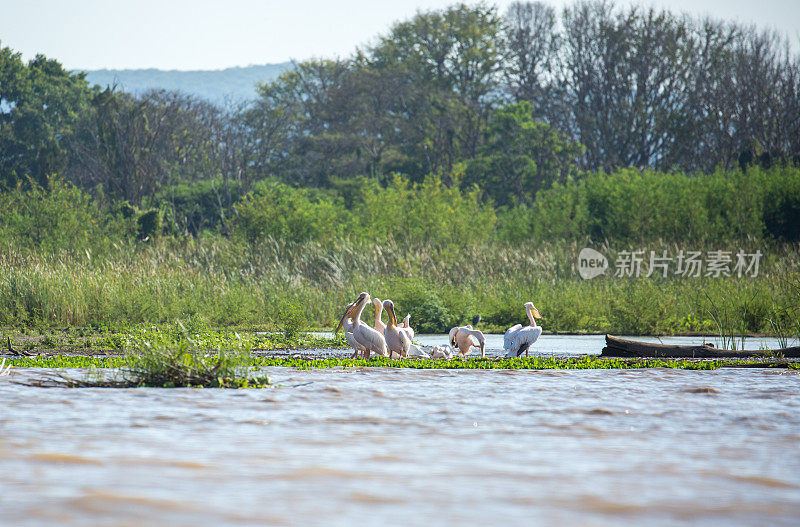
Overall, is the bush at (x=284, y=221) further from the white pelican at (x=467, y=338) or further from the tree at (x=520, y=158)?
the white pelican at (x=467, y=338)

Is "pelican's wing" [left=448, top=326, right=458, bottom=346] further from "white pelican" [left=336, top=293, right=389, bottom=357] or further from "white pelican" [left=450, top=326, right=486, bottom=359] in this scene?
"white pelican" [left=336, top=293, right=389, bottom=357]

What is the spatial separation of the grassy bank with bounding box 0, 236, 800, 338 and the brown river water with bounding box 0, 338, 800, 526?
23.2 ft

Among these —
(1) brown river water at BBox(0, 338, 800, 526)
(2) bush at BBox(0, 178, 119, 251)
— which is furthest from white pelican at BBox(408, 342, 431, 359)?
(2) bush at BBox(0, 178, 119, 251)

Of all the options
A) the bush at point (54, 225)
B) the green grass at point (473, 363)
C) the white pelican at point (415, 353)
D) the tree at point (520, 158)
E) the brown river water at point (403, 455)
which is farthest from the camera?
the tree at point (520, 158)

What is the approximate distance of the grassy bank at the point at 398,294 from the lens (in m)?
18.7

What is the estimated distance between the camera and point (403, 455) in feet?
20.4

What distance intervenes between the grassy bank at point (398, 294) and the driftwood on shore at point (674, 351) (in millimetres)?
2903

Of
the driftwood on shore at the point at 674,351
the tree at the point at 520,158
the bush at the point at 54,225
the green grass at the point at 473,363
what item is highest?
the tree at the point at 520,158

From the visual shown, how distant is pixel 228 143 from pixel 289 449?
48278 mm

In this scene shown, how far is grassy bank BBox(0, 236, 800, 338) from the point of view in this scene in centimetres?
1866

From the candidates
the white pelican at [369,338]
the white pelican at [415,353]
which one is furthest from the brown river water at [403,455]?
the white pelican at [415,353]

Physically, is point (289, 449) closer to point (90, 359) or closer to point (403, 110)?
point (90, 359)

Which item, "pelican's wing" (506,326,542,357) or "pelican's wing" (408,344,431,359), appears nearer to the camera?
"pelican's wing" (506,326,542,357)

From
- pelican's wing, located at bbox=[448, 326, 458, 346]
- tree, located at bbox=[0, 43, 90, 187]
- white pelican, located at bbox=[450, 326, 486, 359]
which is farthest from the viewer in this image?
tree, located at bbox=[0, 43, 90, 187]
